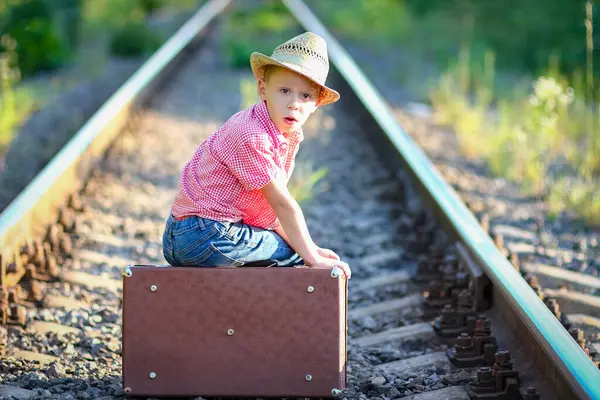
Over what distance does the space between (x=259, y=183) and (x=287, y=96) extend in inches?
11.0

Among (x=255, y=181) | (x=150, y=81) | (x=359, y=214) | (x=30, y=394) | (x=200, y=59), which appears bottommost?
(x=30, y=394)

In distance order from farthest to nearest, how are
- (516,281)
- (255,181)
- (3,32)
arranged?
(3,32) → (516,281) → (255,181)

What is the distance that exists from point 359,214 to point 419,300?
1381 mm

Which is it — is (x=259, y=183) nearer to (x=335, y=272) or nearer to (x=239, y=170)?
(x=239, y=170)

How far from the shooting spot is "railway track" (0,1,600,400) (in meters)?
3.27

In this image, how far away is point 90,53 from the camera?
11.1 metres

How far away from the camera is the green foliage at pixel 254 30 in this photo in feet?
34.3

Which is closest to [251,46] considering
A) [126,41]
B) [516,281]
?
[126,41]

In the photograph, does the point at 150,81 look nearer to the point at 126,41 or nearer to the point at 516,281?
the point at 126,41

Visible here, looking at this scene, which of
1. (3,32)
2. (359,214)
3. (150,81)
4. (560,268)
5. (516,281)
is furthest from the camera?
(3,32)

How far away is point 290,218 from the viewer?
10.4 feet

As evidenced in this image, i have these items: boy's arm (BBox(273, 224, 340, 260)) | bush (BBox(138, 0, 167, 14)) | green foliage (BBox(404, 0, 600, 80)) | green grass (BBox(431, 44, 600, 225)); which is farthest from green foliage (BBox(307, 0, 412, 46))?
boy's arm (BBox(273, 224, 340, 260))

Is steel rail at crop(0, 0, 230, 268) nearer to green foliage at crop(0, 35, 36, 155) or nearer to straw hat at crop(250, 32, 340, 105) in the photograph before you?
green foliage at crop(0, 35, 36, 155)

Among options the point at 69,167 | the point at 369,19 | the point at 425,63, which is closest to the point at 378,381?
the point at 69,167
